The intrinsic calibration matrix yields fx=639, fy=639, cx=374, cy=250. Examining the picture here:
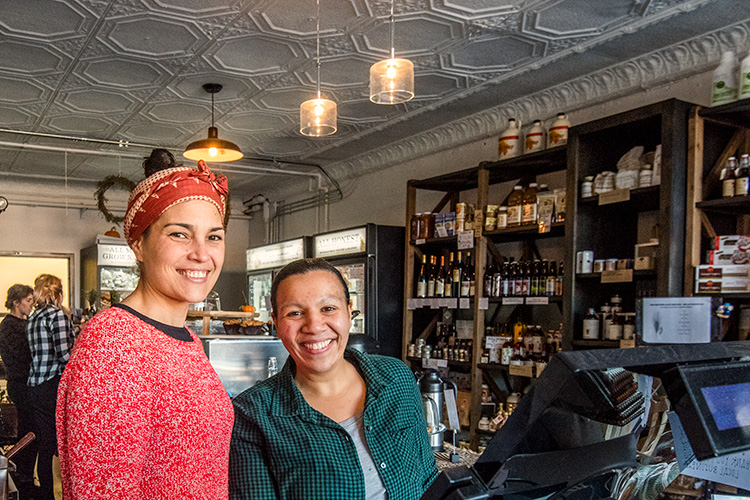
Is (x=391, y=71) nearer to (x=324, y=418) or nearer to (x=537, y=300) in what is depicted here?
(x=537, y=300)

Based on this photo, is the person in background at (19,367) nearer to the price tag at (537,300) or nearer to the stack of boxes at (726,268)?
the price tag at (537,300)

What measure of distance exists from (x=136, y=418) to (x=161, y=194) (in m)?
0.45

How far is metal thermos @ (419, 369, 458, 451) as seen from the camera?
2.37 m

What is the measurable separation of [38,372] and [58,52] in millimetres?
2243

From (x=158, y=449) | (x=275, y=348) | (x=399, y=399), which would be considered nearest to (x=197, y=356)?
(x=158, y=449)

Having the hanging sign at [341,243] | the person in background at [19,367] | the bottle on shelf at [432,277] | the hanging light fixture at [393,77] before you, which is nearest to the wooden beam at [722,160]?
the hanging light fixture at [393,77]

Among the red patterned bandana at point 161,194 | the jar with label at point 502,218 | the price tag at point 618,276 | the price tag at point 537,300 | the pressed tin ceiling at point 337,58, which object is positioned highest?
the pressed tin ceiling at point 337,58

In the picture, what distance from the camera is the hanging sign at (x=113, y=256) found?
846 centimetres

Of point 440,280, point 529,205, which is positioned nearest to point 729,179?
point 529,205

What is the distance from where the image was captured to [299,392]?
5.32ft

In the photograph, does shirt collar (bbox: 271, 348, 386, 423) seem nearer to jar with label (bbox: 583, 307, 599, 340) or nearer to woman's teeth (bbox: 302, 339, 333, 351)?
woman's teeth (bbox: 302, 339, 333, 351)

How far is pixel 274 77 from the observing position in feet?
15.9

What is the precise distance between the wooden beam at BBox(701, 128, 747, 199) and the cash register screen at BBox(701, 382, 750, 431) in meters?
3.18

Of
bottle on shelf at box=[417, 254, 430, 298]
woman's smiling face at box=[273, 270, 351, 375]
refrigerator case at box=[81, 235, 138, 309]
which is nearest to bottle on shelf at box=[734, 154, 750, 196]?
woman's smiling face at box=[273, 270, 351, 375]
